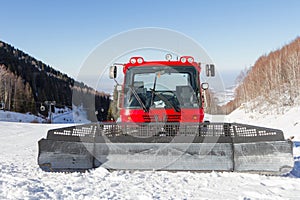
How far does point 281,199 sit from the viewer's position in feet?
8.13

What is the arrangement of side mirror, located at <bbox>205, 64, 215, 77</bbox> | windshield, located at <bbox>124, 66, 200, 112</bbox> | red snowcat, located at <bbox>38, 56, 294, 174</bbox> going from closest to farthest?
red snowcat, located at <bbox>38, 56, 294, 174</bbox>
windshield, located at <bbox>124, 66, 200, 112</bbox>
side mirror, located at <bbox>205, 64, 215, 77</bbox>

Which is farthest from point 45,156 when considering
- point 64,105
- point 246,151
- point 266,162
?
point 64,105

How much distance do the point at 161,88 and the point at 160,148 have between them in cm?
160

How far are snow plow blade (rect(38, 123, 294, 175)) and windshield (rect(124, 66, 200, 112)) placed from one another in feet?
3.00

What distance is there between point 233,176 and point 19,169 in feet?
10.8

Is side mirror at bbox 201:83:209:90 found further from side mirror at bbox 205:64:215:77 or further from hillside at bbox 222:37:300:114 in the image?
hillside at bbox 222:37:300:114

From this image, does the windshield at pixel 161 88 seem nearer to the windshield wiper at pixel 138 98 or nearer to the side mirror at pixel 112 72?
the windshield wiper at pixel 138 98

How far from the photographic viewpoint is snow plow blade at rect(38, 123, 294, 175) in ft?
11.0

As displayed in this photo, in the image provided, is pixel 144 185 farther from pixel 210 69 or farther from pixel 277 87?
pixel 277 87

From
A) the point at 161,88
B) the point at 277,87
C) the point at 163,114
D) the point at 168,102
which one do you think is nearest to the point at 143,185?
the point at 163,114

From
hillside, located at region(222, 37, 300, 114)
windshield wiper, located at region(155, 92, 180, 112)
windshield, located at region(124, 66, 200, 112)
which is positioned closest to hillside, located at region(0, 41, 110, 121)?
hillside, located at region(222, 37, 300, 114)

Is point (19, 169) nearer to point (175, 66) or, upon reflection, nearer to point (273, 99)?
point (175, 66)

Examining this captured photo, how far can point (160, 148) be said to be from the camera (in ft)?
11.3

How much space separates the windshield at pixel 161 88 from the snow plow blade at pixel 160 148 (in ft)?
3.00
